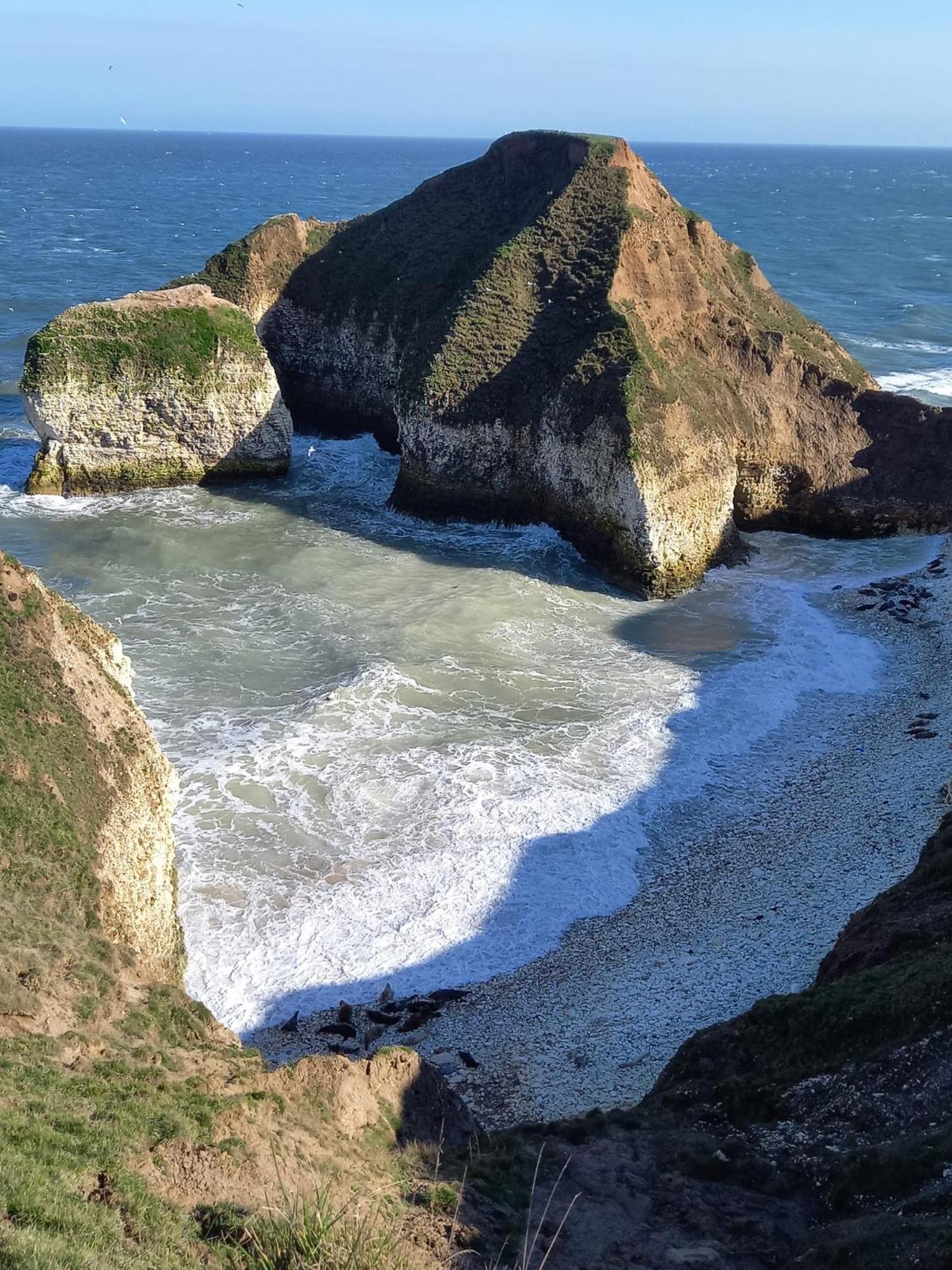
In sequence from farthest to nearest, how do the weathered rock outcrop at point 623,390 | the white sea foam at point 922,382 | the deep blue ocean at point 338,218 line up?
the deep blue ocean at point 338,218, the white sea foam at point 922,382, the weathered rock outcrop at point 623,390

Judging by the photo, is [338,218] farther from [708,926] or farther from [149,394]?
[708,926]

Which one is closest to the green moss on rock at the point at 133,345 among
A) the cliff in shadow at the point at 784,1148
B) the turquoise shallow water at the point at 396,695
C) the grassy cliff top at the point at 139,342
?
the grassy cliff top at the point at 139,342

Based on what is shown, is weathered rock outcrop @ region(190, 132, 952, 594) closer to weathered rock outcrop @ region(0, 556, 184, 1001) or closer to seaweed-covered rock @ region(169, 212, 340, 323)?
seaweed-covered rock @ region(169, 212, 340, 323)

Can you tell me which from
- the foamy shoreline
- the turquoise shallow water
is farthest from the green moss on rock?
the foamy shoreline

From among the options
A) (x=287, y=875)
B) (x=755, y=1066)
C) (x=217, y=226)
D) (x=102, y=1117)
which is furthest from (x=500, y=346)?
(x=217, y=226)

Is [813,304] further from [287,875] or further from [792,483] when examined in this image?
[287,875]

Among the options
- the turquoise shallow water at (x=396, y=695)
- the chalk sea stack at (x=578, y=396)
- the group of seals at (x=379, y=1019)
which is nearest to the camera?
the group of seals at (x=379, y=1019)

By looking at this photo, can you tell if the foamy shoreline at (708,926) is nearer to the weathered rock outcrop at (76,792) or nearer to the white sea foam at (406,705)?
the white sea foam at (406,705)

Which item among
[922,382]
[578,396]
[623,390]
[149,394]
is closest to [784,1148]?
[623,390]
